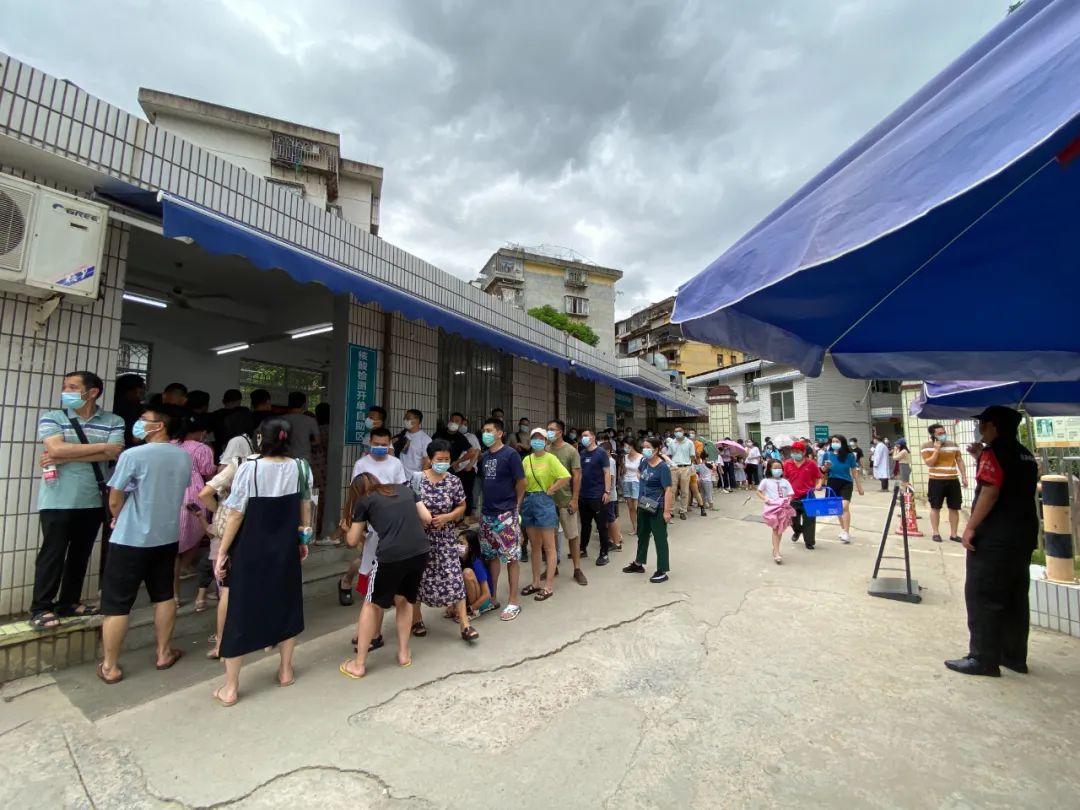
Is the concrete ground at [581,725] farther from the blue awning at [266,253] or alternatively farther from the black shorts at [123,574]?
the blue awning at [266,253]

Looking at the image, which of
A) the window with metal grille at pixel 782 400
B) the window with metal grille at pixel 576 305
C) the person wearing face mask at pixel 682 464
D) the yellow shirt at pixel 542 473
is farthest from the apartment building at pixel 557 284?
the yellow shirt at pixel 542 473

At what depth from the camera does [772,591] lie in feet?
16.8

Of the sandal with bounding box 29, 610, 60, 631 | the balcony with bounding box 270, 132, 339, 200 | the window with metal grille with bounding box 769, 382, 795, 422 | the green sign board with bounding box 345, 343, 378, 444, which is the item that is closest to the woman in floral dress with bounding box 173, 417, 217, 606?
the sandal with bounding box 29, 610, 60, 631

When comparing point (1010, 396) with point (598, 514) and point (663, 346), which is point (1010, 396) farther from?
point (663, 346)

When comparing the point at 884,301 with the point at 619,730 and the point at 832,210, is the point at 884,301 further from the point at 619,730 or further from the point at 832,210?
the point at 619,730

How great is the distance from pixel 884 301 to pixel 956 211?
905mm

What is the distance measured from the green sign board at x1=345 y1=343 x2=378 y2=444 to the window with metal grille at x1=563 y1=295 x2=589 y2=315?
32.7m

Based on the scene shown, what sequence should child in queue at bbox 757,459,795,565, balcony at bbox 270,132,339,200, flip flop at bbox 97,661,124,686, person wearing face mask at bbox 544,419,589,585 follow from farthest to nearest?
balcony at bbox 270,132,339,200, child in queue at bbox 757,459,795,565, person wearing face mask at bbox 544,419,589,585, flip flop at bbox 97,661,124,686

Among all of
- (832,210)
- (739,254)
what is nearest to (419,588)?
(739,254)

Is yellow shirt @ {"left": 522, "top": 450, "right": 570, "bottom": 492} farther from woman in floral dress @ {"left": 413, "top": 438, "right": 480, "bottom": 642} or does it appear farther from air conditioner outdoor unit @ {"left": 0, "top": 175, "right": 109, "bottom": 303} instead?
air conditioner outdoor unit @ {"left": 0, "top": 175, "right": 109, "bottom": 303}

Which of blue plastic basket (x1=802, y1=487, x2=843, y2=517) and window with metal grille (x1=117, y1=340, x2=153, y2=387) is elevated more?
window with metal grille (x1=117, y1=340, x2=153, y2=387)

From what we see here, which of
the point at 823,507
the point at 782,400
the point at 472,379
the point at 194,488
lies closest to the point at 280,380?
the point at 472,379

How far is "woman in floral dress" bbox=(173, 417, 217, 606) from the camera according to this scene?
13.0 ft

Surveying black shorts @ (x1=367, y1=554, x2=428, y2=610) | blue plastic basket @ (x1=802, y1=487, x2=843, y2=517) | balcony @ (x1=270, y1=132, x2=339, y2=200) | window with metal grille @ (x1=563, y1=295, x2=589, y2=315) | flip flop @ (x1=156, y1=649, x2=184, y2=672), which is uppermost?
balcony @ (x1=270, y1=132, x2=339, y2=200)
